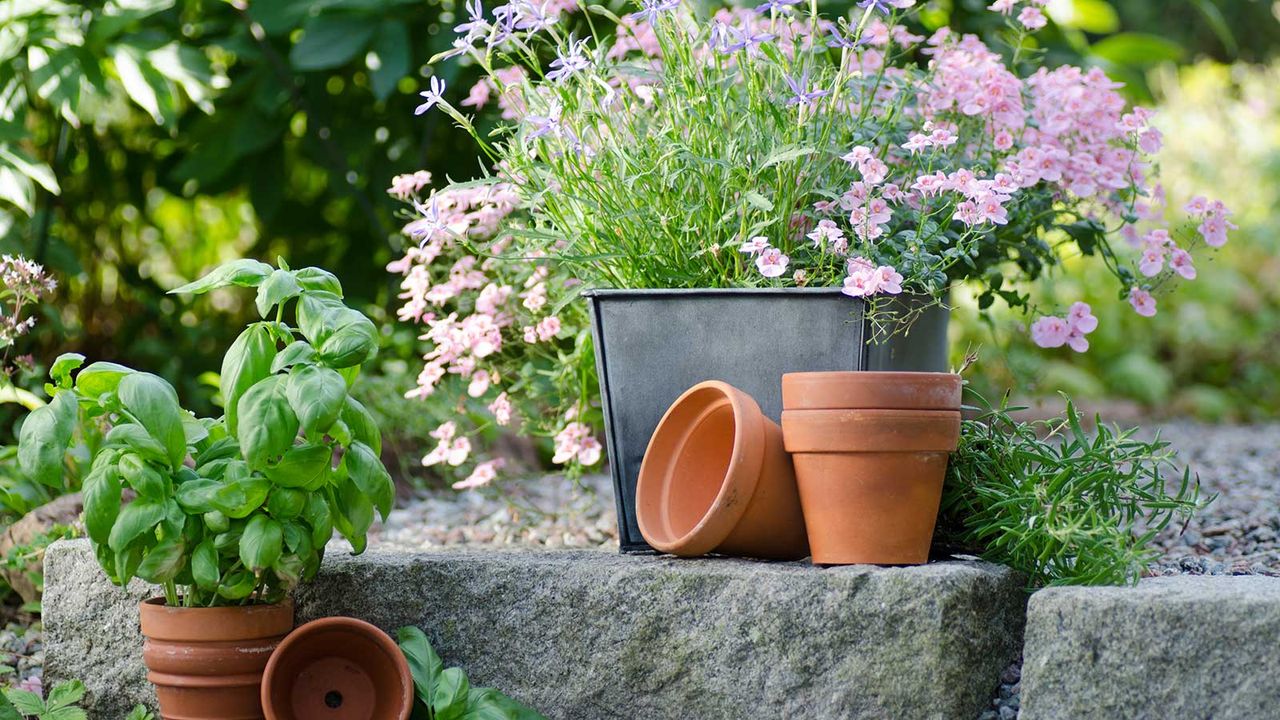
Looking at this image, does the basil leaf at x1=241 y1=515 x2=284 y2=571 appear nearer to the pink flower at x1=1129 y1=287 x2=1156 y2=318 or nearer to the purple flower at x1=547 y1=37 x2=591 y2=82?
the purple flower at x1=547 y1=37 x2=591 y2=82

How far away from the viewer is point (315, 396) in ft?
4.68

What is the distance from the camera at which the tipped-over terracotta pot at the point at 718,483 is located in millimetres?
1646

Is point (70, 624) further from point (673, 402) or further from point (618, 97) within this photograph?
point (618, 97)

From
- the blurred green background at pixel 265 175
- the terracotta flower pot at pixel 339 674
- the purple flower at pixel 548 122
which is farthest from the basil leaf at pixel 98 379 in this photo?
the blurred green background at pixel 265 175

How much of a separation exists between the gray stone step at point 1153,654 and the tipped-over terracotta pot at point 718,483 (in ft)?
1.27

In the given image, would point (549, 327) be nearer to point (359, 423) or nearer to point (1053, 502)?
point (359, 423)

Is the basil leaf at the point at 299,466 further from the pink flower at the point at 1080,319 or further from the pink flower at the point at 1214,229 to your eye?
the pink flower at the point at 1214,229

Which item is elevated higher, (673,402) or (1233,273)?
(673,402)

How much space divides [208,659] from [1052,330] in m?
1.37

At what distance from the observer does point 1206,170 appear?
6.31 meters

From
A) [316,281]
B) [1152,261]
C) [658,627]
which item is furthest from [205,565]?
[1152,261]

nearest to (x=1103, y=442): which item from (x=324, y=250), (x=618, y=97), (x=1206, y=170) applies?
(x=618, y=97)

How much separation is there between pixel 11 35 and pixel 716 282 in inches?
80.1

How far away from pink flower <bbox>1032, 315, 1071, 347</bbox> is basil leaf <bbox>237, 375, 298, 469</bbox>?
1.21 m
